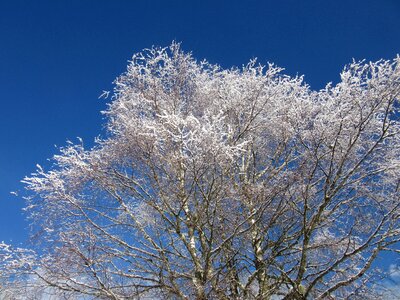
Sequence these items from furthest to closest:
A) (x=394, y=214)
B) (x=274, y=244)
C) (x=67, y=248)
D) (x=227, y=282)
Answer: (x=274, y=244)
(x=227, y=282)
(x=394, y=214)
(x=67, y=248)

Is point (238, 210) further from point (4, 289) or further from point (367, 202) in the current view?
point (4, 289)

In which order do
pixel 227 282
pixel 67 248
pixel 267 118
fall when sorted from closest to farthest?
pixel 67 248 → pixel 227 282 → pixel 267 118

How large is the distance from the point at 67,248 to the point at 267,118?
4675 mm

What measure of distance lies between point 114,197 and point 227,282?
2574 mm

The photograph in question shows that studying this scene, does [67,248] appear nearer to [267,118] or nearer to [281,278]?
[281,278]

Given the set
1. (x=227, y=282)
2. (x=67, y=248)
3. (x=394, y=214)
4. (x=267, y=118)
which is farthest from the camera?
(x=267, y=118)

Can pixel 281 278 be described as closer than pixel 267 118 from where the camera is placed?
Yes

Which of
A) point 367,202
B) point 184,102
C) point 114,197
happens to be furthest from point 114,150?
point 367,202

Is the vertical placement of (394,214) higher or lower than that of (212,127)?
lower

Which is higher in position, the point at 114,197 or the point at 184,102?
the point at 184,102

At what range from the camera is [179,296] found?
6.50 metres

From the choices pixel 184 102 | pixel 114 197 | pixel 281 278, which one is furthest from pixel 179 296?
pixel 184 102

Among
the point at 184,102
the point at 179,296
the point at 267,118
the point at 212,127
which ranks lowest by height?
the point at 179,296

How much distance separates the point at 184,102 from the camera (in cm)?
880
